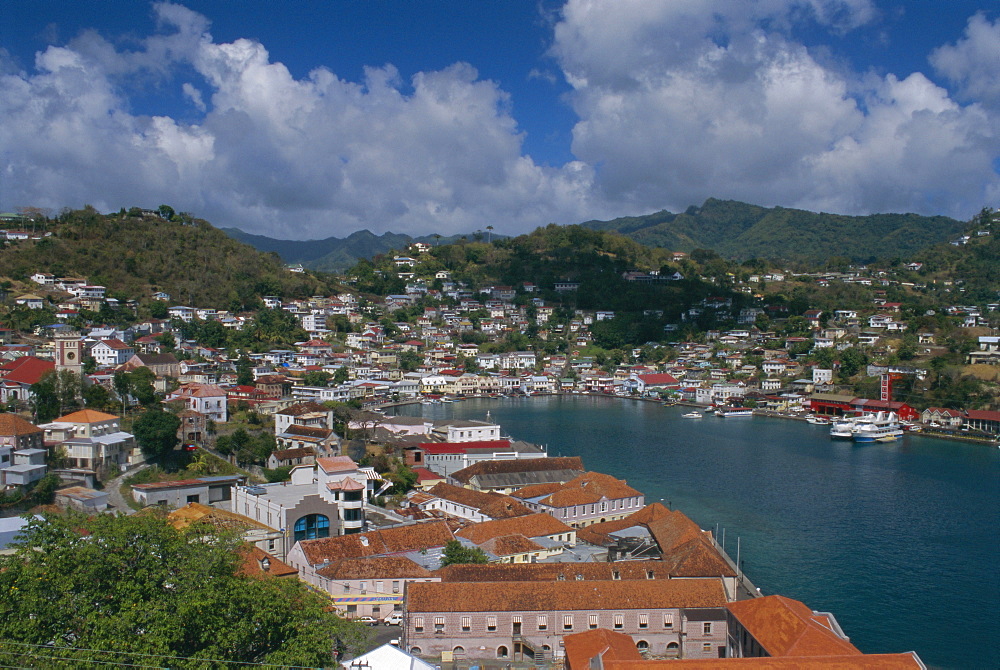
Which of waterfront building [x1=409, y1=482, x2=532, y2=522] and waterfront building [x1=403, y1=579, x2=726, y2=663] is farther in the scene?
waterfront building [x1=409, y1=482, x2=532, y2=522]

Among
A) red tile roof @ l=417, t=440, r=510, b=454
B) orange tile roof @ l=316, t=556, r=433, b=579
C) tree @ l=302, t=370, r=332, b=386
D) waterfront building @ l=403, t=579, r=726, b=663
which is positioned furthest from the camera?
tree @ l=302, t=370, r=332, b=386

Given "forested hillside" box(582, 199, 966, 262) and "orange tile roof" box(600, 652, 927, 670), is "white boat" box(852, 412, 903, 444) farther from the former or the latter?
"forested hillside" box(582, 199, 966, 262)

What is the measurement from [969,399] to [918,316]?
9.58 meters

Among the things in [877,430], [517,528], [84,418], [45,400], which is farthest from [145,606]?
[877,430]

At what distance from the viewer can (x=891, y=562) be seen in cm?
948

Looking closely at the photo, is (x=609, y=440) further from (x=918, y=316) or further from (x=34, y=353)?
(x=918, y=316)

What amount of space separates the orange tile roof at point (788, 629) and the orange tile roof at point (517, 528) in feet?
10.3

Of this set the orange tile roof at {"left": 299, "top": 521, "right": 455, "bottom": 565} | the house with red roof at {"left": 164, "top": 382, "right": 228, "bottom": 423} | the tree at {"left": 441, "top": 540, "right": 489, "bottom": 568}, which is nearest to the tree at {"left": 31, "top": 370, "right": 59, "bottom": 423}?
the house with red roof at {"left": 164, "top": 382, "right": 228, "bottom": 423}

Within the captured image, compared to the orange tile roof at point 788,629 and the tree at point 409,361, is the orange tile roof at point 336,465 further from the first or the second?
the tree at point 409,361

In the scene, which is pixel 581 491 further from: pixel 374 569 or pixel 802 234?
pixel 802 234

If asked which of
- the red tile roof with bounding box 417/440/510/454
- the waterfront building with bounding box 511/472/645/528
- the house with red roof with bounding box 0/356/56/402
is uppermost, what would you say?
the house with red roof with bounding box 0/356/56/402

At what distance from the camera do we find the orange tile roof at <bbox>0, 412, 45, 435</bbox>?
10086mm

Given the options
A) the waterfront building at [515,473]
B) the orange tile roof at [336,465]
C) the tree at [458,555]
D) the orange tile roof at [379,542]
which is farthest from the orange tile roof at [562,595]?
the waterfront building at [515,473]

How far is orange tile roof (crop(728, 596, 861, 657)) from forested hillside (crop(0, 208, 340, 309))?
945 inches
